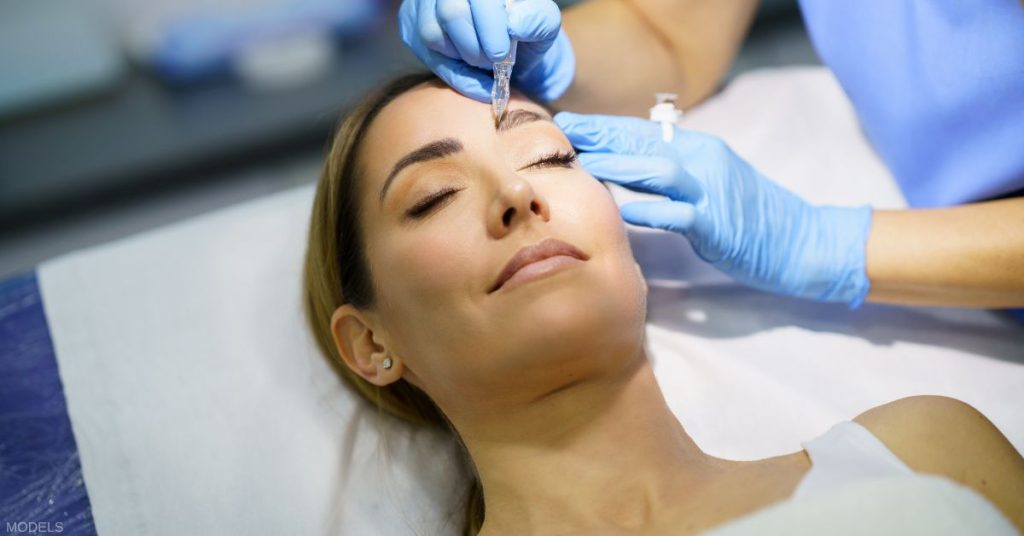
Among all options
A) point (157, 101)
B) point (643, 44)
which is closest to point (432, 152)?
point (643, 44)

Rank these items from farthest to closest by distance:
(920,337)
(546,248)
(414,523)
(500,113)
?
(920,337) → (414,523) → (500,113) → (546,248)

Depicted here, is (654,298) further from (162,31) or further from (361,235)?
(162,31)

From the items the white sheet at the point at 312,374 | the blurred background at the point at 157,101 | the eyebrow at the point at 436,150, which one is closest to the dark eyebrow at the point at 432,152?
the eyebrow at the point at 436,150

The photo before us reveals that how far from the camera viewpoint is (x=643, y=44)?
5.59 ft

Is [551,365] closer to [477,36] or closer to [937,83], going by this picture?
[477,36]

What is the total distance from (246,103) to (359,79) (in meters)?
0.37

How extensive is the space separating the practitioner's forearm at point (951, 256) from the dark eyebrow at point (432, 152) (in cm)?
72

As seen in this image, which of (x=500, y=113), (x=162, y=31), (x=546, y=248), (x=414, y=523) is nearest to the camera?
(x=546, y=248)

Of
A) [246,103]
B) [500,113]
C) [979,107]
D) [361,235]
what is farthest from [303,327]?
[246,103]

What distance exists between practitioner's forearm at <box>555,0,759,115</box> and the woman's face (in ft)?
1.24

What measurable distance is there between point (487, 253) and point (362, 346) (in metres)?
0.33

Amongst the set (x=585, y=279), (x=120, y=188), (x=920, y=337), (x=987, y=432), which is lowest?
(x=120, y=188)

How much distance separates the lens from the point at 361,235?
4.30 ft

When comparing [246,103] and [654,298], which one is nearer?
[654,298]
